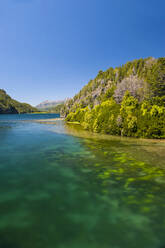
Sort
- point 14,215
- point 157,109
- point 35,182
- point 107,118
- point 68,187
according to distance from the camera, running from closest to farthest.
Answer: point 14,215
point 68,187
point 35,182
point 157,109
point 107,118

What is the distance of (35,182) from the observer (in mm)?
9695

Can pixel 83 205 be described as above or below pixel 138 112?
below

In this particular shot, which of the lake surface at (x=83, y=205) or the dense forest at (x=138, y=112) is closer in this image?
the lake surface at (x=83, y=205)

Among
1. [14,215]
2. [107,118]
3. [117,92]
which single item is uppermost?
[117,92]

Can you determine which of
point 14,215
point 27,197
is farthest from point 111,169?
point 14,215

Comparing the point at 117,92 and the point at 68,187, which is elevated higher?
the point at 117,92

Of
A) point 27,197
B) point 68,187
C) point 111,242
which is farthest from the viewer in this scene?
point 68,187

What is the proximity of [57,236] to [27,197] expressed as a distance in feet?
11.0

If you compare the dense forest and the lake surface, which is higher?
the dense forest

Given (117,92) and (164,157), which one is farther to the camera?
(117,92)

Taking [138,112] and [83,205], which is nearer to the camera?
[83,205]

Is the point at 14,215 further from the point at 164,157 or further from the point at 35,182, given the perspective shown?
the point at 164,157

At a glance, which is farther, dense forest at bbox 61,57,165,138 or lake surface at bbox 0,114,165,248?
dense forest at bbox 61,57,165,138

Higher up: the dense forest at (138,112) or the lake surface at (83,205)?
the dense forest at (138,112)
